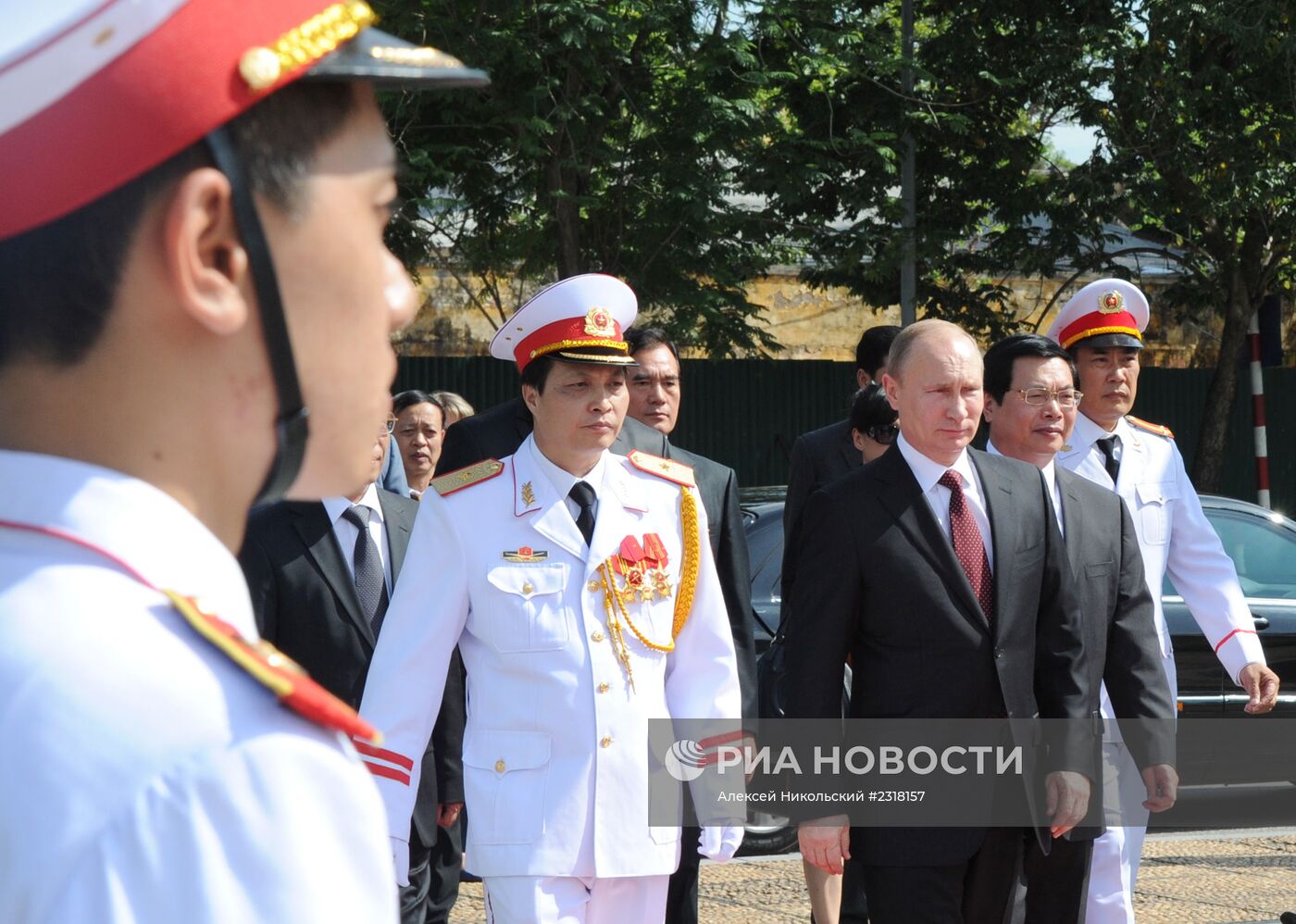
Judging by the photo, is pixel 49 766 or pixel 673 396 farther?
pixel 673 396

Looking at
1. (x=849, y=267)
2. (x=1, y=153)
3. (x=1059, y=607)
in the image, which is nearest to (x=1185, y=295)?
(x=849, y=267)

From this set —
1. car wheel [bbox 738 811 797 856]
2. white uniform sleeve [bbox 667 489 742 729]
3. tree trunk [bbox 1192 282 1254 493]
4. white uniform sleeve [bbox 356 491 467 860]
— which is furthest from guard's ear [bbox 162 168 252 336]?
tree trunk [bbox 1192 282 1254 493]

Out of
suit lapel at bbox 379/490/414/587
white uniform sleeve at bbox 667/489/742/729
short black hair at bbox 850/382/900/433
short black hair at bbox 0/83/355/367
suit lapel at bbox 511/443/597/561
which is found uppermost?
short black hair at bbox 0/83/355/367

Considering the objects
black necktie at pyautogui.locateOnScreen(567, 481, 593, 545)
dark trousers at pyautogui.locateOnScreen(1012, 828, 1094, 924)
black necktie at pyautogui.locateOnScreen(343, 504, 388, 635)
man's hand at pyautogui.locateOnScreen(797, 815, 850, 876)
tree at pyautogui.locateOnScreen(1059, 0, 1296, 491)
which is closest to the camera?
black necktie at pyautogui.locateOnScreen(567, 481, 593, 545)

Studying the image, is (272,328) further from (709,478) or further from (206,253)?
(709,478)

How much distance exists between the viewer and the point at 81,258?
0.88m

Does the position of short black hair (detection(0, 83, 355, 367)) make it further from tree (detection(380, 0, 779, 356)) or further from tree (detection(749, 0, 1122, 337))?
tree (detection(749, 0, 1122, 337))

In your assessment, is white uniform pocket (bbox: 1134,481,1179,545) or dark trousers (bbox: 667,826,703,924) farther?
white uniform pocket (bbox: 1134,481,1179,545)

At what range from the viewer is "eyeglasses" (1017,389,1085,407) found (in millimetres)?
5445

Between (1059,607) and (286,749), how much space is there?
4070 millimetres

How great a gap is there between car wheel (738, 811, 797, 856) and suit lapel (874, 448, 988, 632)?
346cm

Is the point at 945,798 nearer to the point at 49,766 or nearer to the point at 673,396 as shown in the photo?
the point at 673,396

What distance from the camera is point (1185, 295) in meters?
17.1

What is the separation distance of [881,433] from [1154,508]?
1.08 m
